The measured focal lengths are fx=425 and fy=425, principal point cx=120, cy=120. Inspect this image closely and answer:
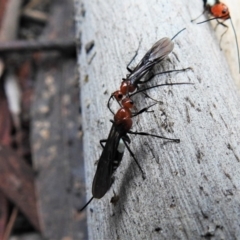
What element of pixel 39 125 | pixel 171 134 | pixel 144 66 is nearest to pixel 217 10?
pixel 144 66

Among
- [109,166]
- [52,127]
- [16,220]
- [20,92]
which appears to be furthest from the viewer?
[20,92]

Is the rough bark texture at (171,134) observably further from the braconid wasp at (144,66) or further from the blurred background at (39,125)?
the blurred background at (39,125)

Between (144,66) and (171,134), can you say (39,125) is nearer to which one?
(144,66)

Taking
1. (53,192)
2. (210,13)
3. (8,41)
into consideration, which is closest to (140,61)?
(210,13)

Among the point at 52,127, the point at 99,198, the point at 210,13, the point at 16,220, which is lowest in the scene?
the point at 16,220

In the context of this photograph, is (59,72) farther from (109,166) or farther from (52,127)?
(109,166)

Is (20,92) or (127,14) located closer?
(127,14)

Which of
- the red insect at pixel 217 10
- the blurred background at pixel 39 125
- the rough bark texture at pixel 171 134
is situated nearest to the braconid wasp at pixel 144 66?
the rough bark texture at pixel 171 134

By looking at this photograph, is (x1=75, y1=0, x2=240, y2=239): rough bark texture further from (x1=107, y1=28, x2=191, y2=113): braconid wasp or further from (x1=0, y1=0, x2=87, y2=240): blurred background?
(x1=0, y1=0, x2=87, y2=240): blurred background
